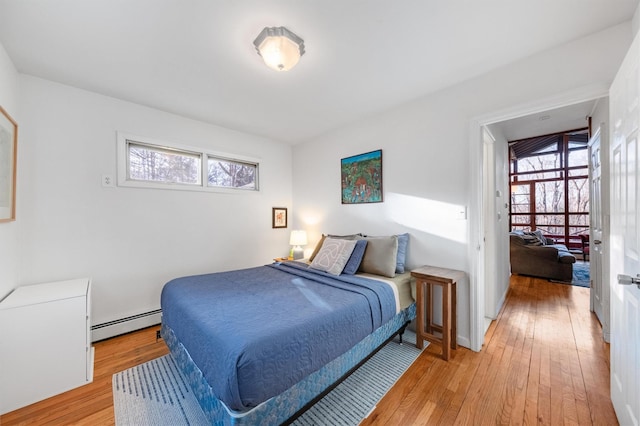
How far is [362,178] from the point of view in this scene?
3.21m

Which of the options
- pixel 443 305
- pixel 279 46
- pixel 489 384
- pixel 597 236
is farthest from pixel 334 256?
pixel 597 236

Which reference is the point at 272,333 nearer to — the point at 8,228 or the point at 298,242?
the point at 8,228

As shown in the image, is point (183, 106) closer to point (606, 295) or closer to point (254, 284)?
point (254, 284)

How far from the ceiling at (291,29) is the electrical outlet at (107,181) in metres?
0.83

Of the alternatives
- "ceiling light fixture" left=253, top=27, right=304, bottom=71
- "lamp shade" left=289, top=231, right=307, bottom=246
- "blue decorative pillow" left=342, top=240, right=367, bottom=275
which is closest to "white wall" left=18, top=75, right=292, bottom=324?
"lamp shade" left=289, top=231, right=307, bottom=246

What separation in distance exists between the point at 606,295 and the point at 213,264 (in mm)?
4289

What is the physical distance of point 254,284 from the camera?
2.28 metres

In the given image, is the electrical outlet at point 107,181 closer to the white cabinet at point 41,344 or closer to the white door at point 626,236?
the white cabinet at point 41,344

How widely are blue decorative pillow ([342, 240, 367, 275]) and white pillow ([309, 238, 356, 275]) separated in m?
0.04

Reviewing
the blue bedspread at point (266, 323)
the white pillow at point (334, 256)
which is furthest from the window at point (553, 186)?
the blue bedspread at point (266, 323)

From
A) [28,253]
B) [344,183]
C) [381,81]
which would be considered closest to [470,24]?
[381,81]

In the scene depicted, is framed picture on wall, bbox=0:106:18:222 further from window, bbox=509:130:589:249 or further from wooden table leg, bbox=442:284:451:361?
window, bbox=509:130:589:249

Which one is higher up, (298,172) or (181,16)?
(181,16)

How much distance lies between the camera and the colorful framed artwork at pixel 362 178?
3.06 m
